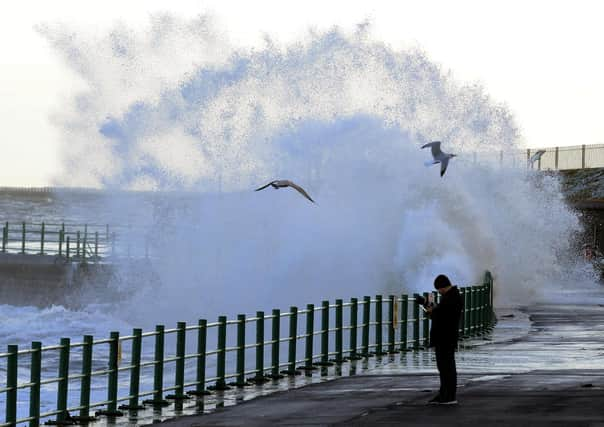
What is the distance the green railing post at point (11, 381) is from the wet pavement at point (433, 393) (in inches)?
65.8

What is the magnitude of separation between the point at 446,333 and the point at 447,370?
42 cm

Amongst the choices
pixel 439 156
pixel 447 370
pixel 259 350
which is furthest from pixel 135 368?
pixel 439 156

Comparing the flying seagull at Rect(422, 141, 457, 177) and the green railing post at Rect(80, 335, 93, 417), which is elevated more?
the flying seagull at Rect(422, 141, 457, 177)

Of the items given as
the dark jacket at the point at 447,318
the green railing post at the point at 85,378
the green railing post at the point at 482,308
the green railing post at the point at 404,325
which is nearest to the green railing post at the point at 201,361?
the green railing post at the point at 85,378

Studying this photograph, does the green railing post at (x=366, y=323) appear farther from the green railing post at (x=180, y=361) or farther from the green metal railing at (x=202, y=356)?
the green railing post at (x=180, y=361)

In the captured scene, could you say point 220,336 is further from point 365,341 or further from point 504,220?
point 504,220

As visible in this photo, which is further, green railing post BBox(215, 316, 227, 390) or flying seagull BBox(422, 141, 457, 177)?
flying seagull BBox(422, 141, 457, 177)

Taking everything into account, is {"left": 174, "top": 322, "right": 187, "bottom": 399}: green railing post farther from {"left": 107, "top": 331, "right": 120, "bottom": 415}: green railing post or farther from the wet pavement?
{"left": 107, "top": 331, "right": 120, "bottom": 415}: green railing post

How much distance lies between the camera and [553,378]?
19984 millimetres

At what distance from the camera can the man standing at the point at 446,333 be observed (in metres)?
16.0

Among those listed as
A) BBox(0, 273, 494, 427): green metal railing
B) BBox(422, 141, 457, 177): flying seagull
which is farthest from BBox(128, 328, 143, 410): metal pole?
BBox(422, 141, 457, 177): flying seagull

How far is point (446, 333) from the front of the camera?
16266mm

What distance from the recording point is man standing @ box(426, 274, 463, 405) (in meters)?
16.0

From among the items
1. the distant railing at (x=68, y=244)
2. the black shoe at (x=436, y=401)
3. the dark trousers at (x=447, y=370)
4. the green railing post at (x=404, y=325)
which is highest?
the distant railing at (x=68, y=244)
